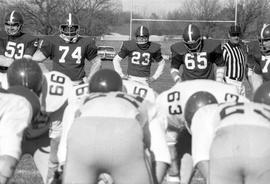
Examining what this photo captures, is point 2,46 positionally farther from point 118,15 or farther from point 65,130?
point 118,15

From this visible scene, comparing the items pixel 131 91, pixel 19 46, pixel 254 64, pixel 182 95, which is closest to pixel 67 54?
pixel 19 46

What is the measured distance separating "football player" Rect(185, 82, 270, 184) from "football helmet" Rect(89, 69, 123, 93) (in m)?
0.62

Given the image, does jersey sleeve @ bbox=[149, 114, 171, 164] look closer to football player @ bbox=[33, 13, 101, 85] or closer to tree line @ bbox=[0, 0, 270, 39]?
football player @ bbox=[33, 13, 101, 85]

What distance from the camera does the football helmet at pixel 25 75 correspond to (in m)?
4.13

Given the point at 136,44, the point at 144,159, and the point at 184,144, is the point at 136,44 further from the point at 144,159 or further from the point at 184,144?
the point at 144,159

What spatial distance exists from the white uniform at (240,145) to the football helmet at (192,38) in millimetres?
2939

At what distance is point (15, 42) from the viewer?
7215 millimetres

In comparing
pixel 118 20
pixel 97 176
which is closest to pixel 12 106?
pixel 97 176

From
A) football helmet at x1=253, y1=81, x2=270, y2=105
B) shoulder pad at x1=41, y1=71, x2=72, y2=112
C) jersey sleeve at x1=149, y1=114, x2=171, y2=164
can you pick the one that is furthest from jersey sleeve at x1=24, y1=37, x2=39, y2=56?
football helmet at x1=253, y1=81, x2=270, y2=105

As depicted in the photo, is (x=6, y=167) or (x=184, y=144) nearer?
(x=6, y=167)

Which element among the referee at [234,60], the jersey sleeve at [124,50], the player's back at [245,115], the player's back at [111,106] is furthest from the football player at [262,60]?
the player's back at [111,106]

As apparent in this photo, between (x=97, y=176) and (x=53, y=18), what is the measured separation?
4084 centimetres

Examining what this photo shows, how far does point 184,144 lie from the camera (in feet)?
17.4

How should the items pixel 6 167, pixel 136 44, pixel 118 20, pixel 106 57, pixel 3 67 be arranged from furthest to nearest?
1. pixel 118 20
2. pixel 106 57
3. pixel 136 44
4. pixel 3 67
5. pixel 6 167
